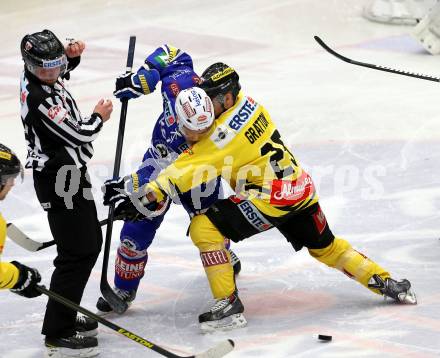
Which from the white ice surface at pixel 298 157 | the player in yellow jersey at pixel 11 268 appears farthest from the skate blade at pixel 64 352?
the player in yellow jersey at pixel 11 268

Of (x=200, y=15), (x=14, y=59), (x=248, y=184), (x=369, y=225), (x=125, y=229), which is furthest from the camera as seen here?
(x=200, y=15)

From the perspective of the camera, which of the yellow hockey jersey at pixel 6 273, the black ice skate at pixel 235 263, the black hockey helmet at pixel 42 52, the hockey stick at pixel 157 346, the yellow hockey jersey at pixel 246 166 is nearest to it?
the yellow hockey jersey at pixel 6 273

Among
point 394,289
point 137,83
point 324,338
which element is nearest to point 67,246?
point 137,83

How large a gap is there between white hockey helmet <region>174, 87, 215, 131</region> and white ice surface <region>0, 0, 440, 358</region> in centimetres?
105

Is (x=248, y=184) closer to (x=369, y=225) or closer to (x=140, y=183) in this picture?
(x=140, y=183)

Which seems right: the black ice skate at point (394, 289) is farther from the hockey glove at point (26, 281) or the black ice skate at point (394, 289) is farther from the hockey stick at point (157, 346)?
the hockey glove at point (26, 281)

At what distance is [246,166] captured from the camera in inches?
204

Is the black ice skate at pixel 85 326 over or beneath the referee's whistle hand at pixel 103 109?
beneath

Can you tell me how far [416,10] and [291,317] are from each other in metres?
7.06

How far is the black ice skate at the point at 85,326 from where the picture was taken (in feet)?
17.2

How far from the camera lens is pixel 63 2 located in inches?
510

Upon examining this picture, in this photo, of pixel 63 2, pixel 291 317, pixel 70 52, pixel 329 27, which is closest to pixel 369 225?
pixel 291 317

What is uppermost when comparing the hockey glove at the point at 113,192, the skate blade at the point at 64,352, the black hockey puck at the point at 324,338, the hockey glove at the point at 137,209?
the hockey glove at the point at 113,192

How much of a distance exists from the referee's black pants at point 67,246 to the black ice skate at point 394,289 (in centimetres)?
145
